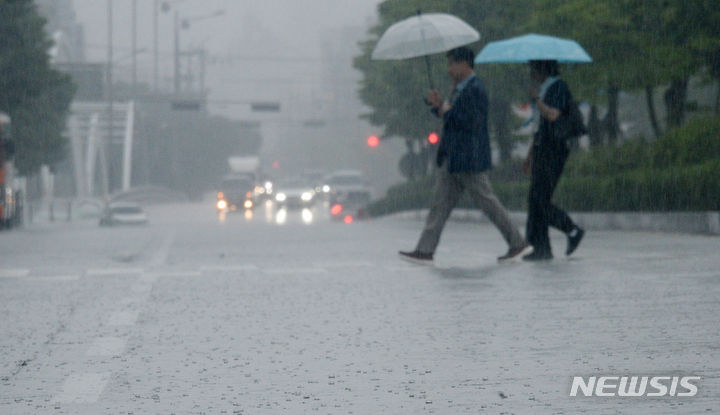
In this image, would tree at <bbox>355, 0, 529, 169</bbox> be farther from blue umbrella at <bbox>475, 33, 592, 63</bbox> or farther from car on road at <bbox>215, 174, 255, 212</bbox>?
car on road at <bbox>215, 174, 255, 212</bbox>

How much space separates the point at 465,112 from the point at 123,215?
50.8 metres

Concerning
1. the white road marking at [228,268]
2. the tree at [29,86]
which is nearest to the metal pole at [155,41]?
the tree at [29,86]

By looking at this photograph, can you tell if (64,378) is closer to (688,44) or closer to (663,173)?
(663,173)

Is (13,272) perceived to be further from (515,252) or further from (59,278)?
(515,252)

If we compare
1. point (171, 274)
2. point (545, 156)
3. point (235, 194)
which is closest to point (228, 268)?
point (171, 274)

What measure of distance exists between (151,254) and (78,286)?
226 inches

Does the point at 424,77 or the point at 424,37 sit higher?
the point at 424,37

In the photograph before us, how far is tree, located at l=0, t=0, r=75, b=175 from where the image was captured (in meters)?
51.0

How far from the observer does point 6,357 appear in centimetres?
732

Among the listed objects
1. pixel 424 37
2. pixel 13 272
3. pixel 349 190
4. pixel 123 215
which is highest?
pixel 424 37

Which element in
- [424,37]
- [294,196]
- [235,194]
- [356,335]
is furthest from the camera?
[235,194]

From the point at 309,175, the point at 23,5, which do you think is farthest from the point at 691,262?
the point at 309,175

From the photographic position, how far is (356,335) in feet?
26.5

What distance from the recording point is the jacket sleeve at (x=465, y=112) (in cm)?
1277
